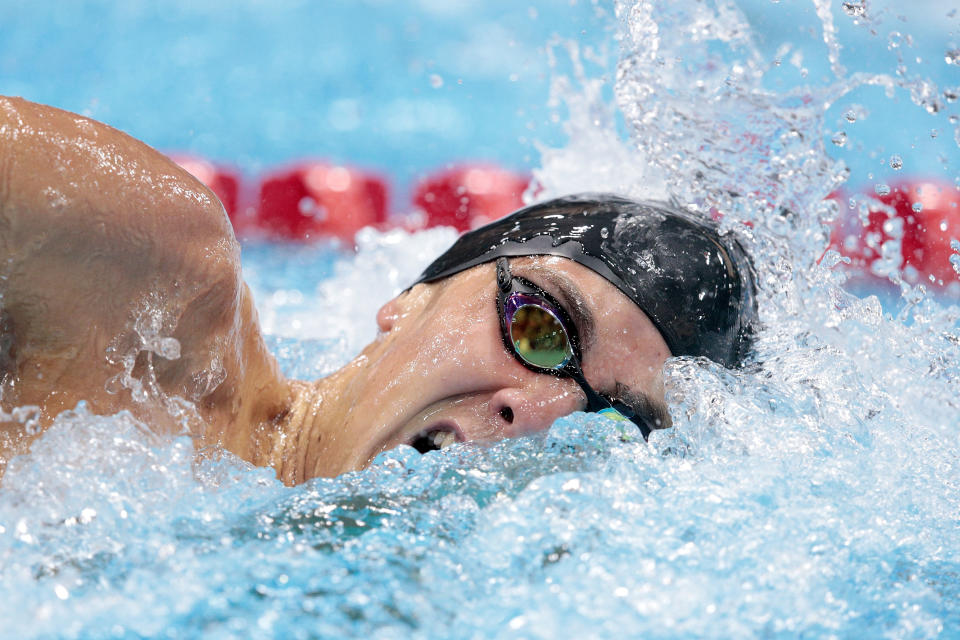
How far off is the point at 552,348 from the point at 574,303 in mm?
83

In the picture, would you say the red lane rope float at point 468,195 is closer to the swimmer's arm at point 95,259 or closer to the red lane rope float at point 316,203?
the red lane rope float at point 316,203

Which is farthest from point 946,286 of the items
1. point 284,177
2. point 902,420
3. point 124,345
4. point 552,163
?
point 124,345

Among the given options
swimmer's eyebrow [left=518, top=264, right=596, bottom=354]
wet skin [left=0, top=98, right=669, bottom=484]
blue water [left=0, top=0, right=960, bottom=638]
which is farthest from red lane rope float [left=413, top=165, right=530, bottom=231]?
swimmer's eyebrow [left=518, top=264, right=596, bottom=354]

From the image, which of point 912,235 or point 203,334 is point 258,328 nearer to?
point 203,334

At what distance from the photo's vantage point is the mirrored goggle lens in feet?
4.56

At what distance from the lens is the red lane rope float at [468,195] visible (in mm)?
3656

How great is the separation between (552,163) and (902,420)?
154cm

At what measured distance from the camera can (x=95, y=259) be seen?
1210mm

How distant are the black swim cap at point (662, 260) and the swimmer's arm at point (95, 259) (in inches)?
18.7

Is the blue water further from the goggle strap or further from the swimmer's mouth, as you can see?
the goggle strap

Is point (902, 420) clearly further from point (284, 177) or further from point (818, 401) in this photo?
point (284, 177)

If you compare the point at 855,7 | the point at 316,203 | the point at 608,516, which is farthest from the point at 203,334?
the point at 316,203

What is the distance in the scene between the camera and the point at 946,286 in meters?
3.76

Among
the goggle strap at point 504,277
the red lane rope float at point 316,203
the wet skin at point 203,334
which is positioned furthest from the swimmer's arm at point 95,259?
the red lane rope float at point 316,203
